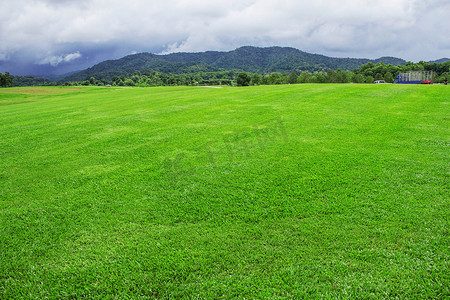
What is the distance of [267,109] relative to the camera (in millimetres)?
14102

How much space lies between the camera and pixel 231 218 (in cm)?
411

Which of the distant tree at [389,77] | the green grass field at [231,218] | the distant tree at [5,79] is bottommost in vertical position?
the green grass field at [231,218]

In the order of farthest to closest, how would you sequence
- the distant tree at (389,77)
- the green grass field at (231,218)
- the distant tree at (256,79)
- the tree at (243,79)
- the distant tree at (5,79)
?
the distant tree at (256,79), the distant tree at (389,77), the tree at (243,79), the distant tree at (5,79), the green grass field at (231,218)

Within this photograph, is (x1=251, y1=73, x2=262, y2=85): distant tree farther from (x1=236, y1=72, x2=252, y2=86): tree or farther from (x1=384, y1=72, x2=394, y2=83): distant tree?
(x1=384, y1=72, x2=394, y2=83): distant tree

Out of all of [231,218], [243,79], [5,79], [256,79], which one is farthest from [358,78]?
[5,79]

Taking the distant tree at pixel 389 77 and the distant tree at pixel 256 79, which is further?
the distant tree at pixel 256 79

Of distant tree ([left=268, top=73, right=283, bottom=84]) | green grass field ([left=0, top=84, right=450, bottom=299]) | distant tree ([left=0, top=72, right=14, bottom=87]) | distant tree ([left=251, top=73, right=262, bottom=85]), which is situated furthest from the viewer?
distant tree ([left=251, top=73, right=262, bottom=85])

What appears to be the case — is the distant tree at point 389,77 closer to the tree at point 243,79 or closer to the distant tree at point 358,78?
the distant tree at point 358,78

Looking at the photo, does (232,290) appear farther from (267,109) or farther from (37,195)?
(267,109)

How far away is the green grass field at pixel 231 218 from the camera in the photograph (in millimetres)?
2971

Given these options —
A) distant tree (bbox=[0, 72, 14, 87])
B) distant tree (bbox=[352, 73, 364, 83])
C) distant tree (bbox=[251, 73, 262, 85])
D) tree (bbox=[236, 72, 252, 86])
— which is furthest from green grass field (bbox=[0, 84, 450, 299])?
distant tree (bbox=[0, 72, 14, 87])

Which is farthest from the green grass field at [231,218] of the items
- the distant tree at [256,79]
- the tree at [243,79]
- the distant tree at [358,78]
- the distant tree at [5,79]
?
the distant tree at [5,79]

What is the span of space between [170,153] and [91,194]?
2648mm

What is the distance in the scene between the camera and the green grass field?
2.97m
